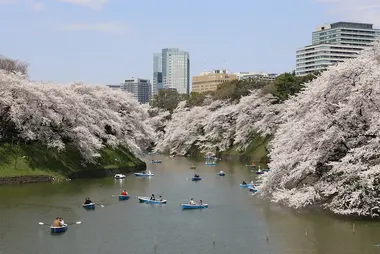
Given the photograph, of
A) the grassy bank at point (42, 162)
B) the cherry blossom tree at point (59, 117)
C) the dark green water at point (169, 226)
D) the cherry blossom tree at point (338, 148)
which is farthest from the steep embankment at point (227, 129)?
the cherry blossom tree at point (338, 148)

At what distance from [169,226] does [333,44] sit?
162643mm

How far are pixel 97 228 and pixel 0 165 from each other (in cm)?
1912

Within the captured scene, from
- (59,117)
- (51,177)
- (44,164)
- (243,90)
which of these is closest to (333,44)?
(243,90)

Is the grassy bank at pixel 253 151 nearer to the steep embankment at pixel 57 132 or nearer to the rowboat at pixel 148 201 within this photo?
the steep embankment at pixel 57 132

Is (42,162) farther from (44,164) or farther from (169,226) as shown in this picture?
(169,226)

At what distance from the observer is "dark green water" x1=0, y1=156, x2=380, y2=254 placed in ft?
81.6

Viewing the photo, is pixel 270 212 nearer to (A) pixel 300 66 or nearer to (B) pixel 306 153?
(B) pixel 306 153

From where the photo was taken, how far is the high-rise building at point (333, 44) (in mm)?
176250

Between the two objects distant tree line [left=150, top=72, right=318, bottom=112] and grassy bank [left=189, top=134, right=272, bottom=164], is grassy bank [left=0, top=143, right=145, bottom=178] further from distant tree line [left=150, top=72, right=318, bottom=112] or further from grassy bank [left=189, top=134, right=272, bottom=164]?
grassy bank [left=189, top=134, right=272, bottom=164]

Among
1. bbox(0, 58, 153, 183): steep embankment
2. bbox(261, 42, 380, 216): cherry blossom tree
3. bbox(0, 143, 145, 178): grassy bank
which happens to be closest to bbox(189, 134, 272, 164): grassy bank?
bbox(0, 58, 153, 183): steep embankment

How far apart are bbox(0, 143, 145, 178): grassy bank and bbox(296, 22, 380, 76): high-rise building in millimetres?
135646

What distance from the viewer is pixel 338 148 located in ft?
106

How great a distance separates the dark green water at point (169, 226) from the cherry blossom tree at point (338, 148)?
1.41m

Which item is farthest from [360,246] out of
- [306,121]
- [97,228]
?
[97,228]
